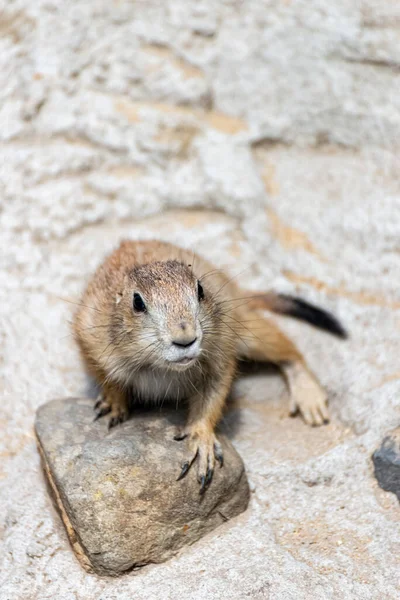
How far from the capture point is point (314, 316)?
4.93 meters

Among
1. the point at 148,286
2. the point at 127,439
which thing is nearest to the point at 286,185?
the point at 148,286

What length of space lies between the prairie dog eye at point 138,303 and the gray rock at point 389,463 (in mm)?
1587

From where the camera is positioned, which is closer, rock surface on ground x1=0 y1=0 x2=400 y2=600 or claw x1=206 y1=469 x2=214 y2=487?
claw x1=206 y1=469 x2=214 y2=487

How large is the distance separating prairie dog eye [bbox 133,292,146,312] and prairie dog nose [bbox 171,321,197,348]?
1.09ft

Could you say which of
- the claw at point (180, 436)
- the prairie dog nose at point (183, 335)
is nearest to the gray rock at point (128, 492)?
the claw at point (180, 436)

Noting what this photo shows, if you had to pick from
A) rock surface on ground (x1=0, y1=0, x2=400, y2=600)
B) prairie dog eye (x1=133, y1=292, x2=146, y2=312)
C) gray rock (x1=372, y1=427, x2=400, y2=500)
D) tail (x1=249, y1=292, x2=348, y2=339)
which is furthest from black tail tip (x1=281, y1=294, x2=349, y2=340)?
prairie dog eye (x1=133, y1=292, x2=146, y2=312)

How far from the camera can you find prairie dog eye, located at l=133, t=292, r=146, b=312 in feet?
12.0

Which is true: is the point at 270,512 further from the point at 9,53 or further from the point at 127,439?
the point at 9,53

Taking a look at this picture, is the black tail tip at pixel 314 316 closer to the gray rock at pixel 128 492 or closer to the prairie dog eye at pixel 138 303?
the gray rock at pixel 128 492

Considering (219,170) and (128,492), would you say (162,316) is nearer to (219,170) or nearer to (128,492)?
(128,492)

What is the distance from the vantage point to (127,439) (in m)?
3.72

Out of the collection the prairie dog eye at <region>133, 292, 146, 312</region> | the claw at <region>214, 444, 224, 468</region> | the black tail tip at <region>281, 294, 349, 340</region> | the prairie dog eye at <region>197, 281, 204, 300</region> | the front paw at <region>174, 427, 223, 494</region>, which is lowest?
the black tail tip at <region>281, 294, 349, 340</region>

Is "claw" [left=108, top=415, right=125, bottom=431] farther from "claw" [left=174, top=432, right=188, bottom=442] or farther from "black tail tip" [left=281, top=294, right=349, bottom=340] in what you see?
"black tail tip" [left=281, top=294, right=349, bottom=340]

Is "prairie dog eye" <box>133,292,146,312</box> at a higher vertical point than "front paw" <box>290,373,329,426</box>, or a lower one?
higher
